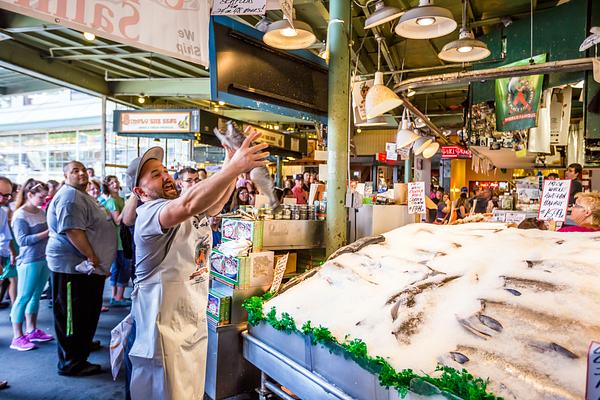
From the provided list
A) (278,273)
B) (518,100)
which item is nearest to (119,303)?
(278,273)

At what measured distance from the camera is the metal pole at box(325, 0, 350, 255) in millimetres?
4070

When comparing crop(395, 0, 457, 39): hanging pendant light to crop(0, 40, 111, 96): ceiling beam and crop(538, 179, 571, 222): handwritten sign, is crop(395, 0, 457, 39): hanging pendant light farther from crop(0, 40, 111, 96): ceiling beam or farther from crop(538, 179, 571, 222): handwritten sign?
crop(0, 40, 111, 96): ceiling beam

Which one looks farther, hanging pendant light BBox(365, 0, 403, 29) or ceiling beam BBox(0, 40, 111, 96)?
ceiling beam BBox(0, 40, 111, 96)

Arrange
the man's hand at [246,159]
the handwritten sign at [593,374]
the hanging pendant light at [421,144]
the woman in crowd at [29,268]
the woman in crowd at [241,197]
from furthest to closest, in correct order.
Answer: the hanging pendant light at [421,144] → the woman in crowd at [241,197] → the woman in crowd at [29,268] → the man's hand at [246,159] → the handwritten sign at [593,374]

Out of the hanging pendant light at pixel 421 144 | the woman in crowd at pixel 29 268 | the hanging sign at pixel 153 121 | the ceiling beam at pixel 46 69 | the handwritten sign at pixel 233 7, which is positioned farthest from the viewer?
the hanging sign at pixel 153 121

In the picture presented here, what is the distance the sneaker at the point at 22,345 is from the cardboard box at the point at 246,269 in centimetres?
270

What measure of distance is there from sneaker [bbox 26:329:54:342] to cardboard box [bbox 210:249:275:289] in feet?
9.22

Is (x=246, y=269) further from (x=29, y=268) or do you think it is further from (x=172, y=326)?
(x=29, y=268)

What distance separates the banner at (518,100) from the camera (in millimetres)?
5805

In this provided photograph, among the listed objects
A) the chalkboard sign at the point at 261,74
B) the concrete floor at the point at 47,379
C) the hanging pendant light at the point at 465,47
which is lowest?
the concrete floor at the point at 47,379

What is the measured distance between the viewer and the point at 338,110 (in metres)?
4.12

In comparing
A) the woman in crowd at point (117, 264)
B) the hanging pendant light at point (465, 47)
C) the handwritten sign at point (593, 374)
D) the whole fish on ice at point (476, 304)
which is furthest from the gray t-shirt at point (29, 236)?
the hanging pendant light at point (465, 47)

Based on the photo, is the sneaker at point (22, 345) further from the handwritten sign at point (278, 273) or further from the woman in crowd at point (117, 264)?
the handwritten sign at point (278, 273)

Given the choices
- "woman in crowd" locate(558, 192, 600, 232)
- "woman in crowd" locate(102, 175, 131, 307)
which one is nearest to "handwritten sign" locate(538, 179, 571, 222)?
"woman in crowd" locate(558, 192, 600, 232)
